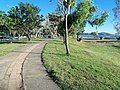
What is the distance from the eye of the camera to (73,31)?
233ft

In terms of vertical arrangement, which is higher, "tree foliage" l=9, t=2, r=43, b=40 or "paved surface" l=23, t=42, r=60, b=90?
"tree foliage" l=9, t=2, r=43, b=40

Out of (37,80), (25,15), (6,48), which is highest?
(25,15)

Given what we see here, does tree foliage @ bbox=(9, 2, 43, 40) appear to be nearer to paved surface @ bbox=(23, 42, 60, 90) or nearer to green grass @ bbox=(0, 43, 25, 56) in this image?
green grass @ bbox=(0, 43, 25, 56)

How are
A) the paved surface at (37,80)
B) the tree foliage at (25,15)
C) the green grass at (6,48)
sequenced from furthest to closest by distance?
the tree foliage at (25,15), the green grass at (6,48), the paved surface at (37,80)

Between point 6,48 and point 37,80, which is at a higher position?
point 37,80

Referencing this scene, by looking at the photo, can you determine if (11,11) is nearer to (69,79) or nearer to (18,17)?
(18,17)

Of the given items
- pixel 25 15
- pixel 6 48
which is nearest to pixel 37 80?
pixel 6 48

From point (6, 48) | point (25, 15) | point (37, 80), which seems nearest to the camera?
point (37, 80)

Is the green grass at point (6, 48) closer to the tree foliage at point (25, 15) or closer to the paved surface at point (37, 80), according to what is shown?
the paved surface at point (37, 80)

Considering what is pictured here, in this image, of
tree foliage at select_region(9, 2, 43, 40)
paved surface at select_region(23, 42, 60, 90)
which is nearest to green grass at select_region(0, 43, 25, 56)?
paved surface at select_region(23, 42, 60, 90)

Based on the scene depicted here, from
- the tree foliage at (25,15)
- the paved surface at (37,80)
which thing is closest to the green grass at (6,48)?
the paved surface at (37,80)

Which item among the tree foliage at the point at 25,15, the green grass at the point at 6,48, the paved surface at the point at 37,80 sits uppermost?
the tree foliage at the point at 25,15

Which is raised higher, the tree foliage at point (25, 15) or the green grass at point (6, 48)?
the tree foliage at point (25, 15)

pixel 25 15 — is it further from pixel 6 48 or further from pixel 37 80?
pixel 37 80
